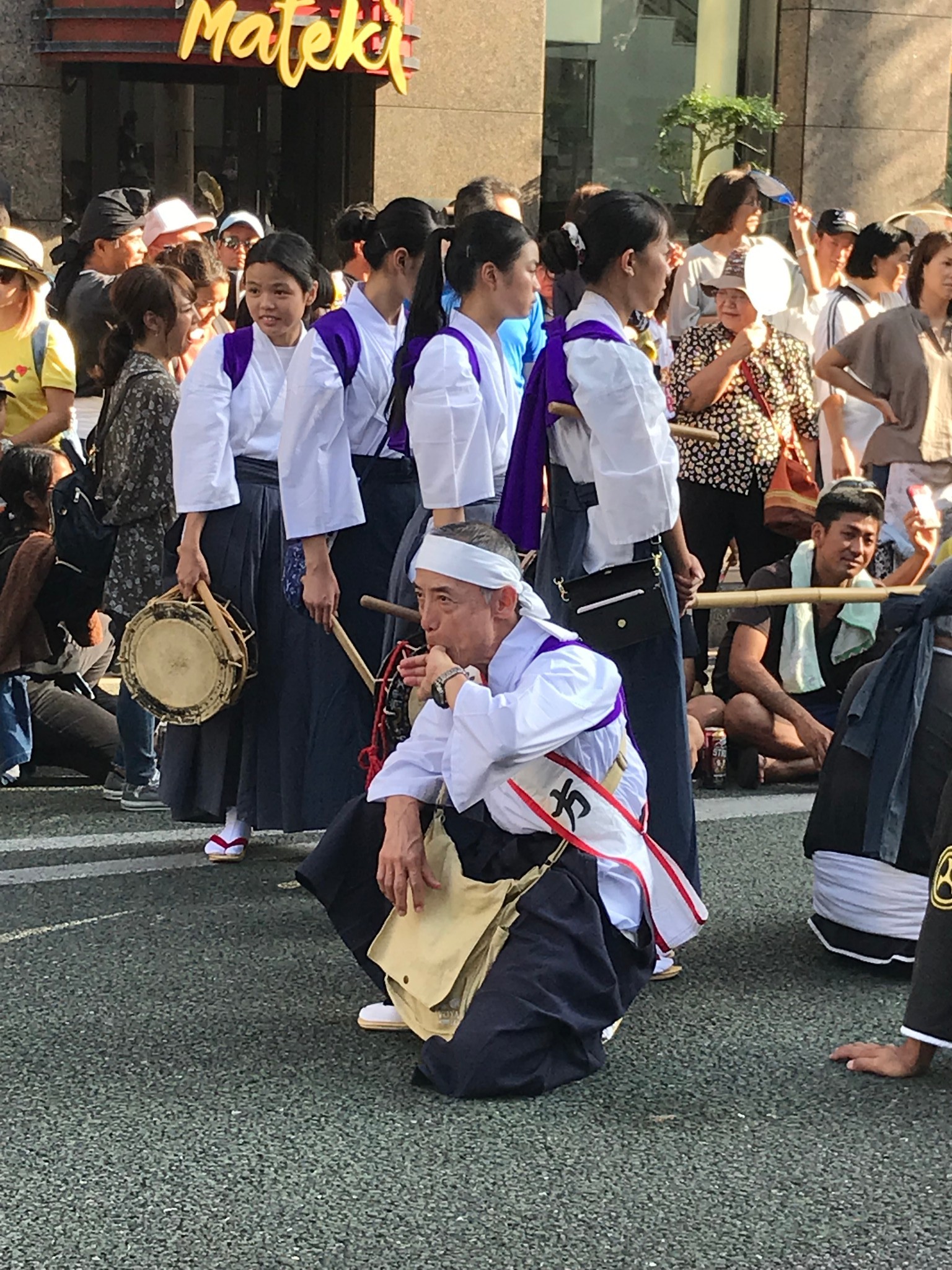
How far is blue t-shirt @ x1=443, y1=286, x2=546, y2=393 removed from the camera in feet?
16.4

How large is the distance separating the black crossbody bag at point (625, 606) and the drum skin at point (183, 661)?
1.23 m

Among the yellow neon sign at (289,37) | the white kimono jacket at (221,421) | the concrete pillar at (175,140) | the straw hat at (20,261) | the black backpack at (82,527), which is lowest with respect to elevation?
the black backpack at (82,527)

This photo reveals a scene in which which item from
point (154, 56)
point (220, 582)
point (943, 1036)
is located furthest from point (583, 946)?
point (154, 56)

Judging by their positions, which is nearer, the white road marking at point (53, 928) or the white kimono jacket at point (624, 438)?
the white kimono jacket at point (624, 438)

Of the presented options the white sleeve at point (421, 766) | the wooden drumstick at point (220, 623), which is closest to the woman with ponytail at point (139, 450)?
the wooden drumstick at point (220, 623)

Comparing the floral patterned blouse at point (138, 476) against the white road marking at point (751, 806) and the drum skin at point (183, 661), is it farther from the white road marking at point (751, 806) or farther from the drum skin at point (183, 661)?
the white road marking at point (751, 806)

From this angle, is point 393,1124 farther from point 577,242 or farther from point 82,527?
point 82,527

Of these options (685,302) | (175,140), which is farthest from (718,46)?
(685,302)

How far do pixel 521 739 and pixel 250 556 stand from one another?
76.2 inches

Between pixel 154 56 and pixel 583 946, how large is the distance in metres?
10.1

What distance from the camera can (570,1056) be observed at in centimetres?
372

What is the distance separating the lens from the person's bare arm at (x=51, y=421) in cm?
659

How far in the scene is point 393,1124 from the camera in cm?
351

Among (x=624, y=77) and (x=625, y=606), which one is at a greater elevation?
(x=624, y=77)
